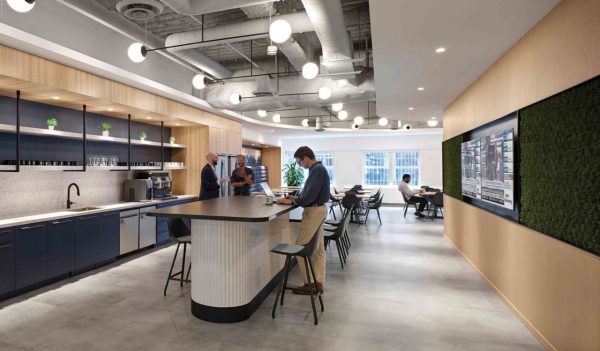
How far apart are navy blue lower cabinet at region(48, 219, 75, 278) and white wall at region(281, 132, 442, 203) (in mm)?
11006

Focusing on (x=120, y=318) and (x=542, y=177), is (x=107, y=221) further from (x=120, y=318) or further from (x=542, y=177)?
(x=542, y=177)

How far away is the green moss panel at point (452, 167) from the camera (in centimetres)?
593

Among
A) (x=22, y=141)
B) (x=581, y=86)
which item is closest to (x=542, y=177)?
(x=581, y=86)

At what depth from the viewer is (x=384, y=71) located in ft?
15.0

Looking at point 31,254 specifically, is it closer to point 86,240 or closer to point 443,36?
point 86,240

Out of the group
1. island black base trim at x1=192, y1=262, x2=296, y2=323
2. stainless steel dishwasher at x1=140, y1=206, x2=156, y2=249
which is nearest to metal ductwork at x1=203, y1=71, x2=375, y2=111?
stainless steel dishwasher at x1=140, y1=206, x2=156, y2=249

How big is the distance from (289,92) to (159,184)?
3.21 metres

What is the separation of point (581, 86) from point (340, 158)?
12144 mm

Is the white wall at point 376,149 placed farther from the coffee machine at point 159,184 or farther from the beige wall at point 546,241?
the beige wall at point 546,241

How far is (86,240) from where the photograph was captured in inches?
191

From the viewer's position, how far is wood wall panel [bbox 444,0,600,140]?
7.60ft

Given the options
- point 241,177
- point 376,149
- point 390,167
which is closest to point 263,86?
point 241,177

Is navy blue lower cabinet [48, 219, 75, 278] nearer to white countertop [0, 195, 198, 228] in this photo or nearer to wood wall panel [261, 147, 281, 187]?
white countertop [0, 195, 198, 228]

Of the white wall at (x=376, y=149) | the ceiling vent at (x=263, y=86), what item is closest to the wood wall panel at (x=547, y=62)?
the ceiling vent at (x=263, y=86)
